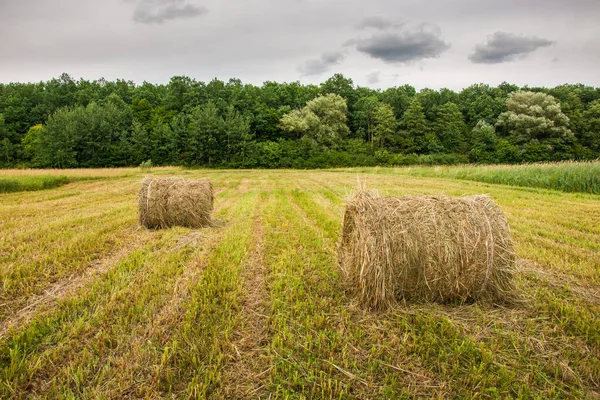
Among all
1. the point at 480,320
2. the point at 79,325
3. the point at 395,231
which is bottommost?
the point at 480,320

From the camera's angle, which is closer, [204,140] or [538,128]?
[204,140]

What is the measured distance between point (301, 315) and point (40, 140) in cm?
6134

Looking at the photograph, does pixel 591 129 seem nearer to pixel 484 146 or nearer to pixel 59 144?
pixel 484 146

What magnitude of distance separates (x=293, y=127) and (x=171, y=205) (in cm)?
4495

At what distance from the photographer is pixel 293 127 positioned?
51094 mm

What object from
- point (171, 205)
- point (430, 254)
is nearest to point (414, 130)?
point (171, 205)

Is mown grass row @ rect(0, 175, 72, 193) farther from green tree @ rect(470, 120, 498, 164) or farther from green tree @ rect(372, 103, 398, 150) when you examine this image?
green tree @ rect(470, 120, 498, 164)

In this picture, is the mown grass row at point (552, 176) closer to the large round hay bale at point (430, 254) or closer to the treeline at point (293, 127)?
the large round hay bale at point (430, 254)

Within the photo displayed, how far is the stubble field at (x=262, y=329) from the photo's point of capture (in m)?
2.64

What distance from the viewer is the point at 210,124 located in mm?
49031

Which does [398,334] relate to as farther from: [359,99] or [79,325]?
[359,99]

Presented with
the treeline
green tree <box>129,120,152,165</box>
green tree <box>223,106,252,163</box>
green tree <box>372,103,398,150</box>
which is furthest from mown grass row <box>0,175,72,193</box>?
green tree <box>372,103,398,150</box>

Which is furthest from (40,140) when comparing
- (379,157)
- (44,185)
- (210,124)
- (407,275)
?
(407,275)

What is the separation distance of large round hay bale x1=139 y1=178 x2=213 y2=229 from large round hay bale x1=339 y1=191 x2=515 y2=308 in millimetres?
5149
